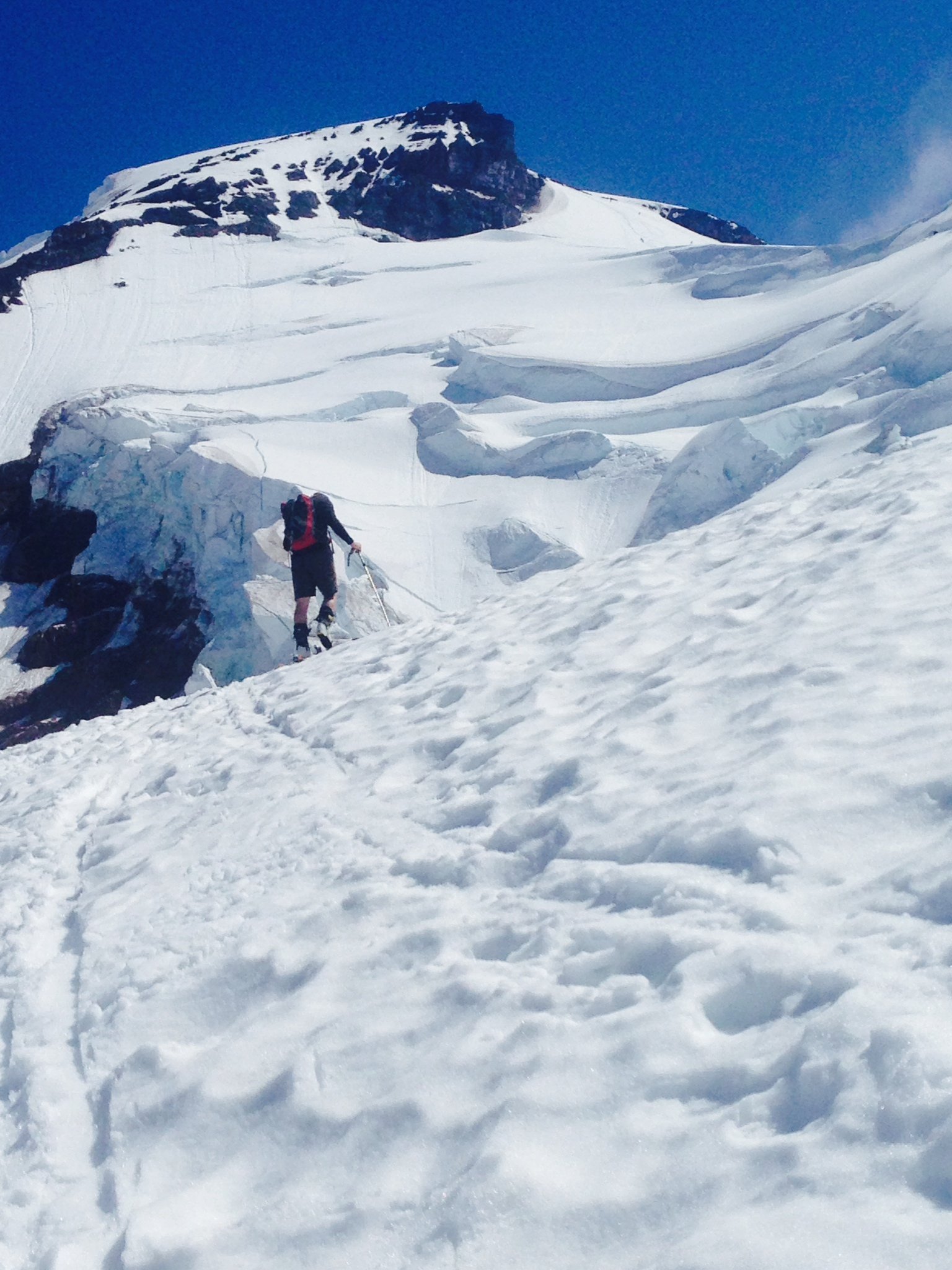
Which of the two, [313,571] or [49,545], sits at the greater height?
[49,545]

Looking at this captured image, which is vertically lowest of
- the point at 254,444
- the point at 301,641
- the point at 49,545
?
the point at 301,641

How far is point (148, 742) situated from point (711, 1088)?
18.3ft

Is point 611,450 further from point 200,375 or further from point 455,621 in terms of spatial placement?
point 200,375

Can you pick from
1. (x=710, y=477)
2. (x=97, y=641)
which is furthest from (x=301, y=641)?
(x=97, y=641)

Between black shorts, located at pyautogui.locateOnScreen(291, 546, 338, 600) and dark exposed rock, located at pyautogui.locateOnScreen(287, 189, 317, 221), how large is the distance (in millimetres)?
49688

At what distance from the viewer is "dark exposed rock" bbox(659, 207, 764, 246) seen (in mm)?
65875

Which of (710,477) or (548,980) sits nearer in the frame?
(548,980)

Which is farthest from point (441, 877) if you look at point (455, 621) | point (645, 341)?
point (645, 341)

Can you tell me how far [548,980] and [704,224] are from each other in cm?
7269

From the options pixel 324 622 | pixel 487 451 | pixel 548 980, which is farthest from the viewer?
pixel 487 451

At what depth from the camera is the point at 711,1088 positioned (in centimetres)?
196

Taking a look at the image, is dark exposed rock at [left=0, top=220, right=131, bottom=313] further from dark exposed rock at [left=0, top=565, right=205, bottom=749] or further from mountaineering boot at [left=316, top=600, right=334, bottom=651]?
mountaineering boot at [left=316, top=600, right=334, bottom=651]

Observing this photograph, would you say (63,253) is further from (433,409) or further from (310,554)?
(310,554)

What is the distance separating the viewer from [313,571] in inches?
349
